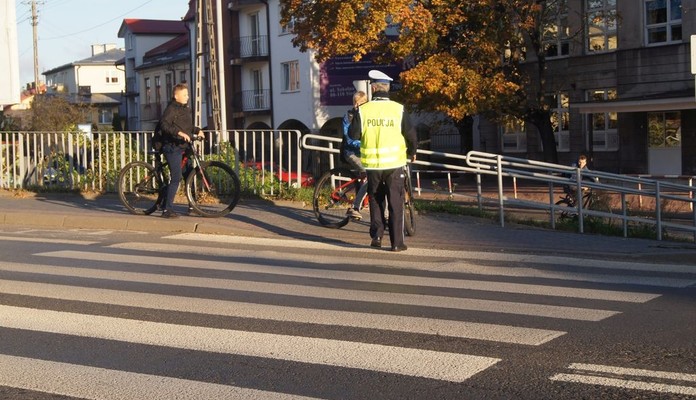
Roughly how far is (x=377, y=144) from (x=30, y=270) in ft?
13.0

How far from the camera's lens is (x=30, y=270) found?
10172 millimetres

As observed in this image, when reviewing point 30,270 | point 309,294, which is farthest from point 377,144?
point 30,270

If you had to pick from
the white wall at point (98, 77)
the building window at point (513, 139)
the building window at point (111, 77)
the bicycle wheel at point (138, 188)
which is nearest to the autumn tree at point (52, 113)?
the building window at point (513, 139)

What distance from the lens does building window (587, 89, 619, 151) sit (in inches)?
1515

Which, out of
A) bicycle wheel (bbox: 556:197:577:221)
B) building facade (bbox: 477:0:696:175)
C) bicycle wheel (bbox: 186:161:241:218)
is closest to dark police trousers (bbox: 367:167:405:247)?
bicycle wheel (bbox: 186:161:241:218)

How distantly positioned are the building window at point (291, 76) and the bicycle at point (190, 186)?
1474 inches

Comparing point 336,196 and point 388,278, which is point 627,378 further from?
point 336,196

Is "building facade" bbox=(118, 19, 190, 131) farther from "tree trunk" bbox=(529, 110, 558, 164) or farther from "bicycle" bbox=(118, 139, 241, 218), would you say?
"bicycle" bbox=(118, 139, 241, 218)

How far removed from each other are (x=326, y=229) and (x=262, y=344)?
672 cm

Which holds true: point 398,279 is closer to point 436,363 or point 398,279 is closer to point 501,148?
point 436,363

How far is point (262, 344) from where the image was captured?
21.9 ft

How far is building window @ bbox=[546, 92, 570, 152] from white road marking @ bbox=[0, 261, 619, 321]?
32279 millimetres

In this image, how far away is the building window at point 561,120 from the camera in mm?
40312

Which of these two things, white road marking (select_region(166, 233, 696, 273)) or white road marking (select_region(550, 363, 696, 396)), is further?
white road marking (select_region(166, 233, 696, 273))
